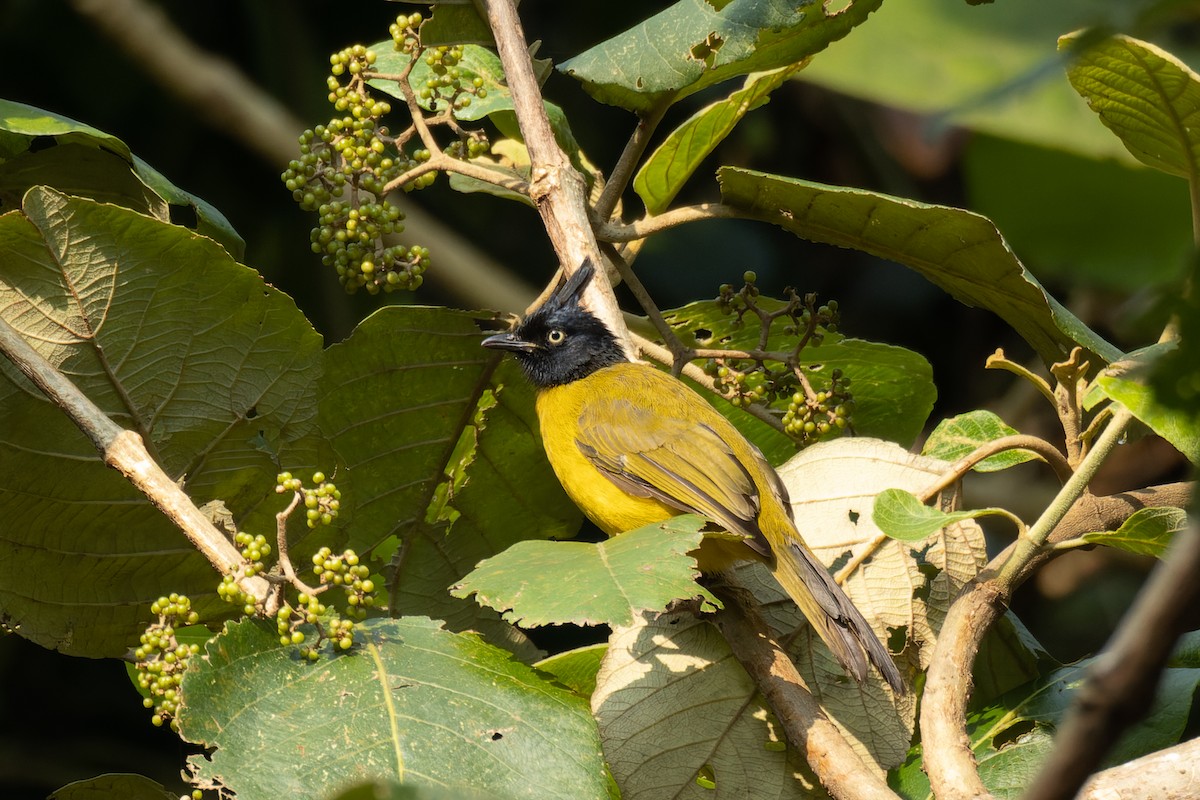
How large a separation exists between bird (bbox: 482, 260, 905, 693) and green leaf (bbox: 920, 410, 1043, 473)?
1.03 ft

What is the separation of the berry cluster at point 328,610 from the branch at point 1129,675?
138 cm

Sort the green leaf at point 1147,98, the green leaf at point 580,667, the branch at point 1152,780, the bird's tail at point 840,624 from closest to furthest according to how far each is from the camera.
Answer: the branch at point 1152,780 < the green leaf at point 1147,98 < the bird's tail at point 840,624 < the green leaf at point 580,667

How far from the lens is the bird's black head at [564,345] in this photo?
340 centimetres

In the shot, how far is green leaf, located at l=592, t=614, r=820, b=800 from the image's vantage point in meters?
2.06

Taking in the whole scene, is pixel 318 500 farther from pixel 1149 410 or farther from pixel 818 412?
pixel 1149 410

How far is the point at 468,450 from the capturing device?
8.88 ft

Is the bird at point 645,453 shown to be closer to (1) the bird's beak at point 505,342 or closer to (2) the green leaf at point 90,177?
(1) the bird's beak at point 505,342

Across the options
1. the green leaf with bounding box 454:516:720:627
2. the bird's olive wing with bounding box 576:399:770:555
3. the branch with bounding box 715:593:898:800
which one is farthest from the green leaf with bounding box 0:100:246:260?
the branch with bounding box 715:593:898:800

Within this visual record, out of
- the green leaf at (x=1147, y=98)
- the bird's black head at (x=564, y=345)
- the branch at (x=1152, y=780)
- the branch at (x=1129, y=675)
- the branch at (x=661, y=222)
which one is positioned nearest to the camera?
the branch at (x=1129, y=675)

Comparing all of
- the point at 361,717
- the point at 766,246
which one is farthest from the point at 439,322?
the point at 766,246

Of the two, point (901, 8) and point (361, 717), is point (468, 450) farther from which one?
point (901, 8)

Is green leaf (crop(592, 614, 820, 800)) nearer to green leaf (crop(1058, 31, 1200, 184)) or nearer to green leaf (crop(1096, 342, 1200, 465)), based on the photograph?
green leaf (crop(1096, 342, 1200, 465))

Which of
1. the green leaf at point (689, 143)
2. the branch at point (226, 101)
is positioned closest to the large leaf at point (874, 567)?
the green leaf at point (689, 143)

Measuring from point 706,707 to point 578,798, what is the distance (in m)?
0.38
